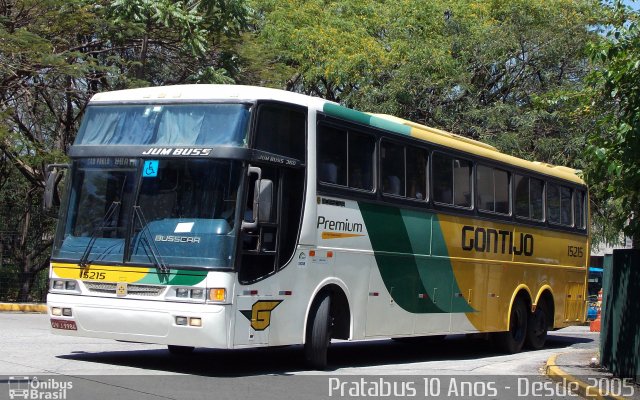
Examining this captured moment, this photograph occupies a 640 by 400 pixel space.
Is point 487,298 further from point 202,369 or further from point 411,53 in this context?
point 411,53

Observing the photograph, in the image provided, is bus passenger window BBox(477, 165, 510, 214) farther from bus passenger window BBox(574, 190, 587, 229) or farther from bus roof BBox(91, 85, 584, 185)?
bus passenger window BBox(574, 190, 587, 229)

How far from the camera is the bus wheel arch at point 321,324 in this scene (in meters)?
12.2

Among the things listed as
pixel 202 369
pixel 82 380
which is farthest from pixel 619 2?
pixel 82 380

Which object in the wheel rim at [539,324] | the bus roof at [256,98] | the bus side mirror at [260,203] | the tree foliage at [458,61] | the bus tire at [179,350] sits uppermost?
the tree foliage at [458,61]

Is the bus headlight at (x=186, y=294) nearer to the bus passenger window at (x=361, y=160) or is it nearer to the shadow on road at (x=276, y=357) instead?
the shadow on road at (x=276, y=357)

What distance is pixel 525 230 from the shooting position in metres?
17.9

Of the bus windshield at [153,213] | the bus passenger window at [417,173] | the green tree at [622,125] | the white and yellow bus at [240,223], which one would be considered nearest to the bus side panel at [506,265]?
the bus passenger window at [417,173]

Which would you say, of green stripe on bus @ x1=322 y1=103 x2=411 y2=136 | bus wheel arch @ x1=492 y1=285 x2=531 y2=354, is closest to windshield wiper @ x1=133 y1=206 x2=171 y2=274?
green stripe on bus @ x1=322 y1=103 x2=411 y2=136

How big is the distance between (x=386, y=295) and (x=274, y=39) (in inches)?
696

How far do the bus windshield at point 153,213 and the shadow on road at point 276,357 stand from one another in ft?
5.14

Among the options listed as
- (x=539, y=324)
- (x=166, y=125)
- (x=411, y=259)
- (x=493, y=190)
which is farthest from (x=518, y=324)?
(x=166, y=125)

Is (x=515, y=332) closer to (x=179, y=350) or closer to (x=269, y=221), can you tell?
(x=179, y=350)

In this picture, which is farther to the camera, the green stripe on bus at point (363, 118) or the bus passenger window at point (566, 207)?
the bus passenger window at point (566, 207)

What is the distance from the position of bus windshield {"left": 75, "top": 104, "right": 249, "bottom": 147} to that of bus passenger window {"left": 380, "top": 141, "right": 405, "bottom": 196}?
124 inches
